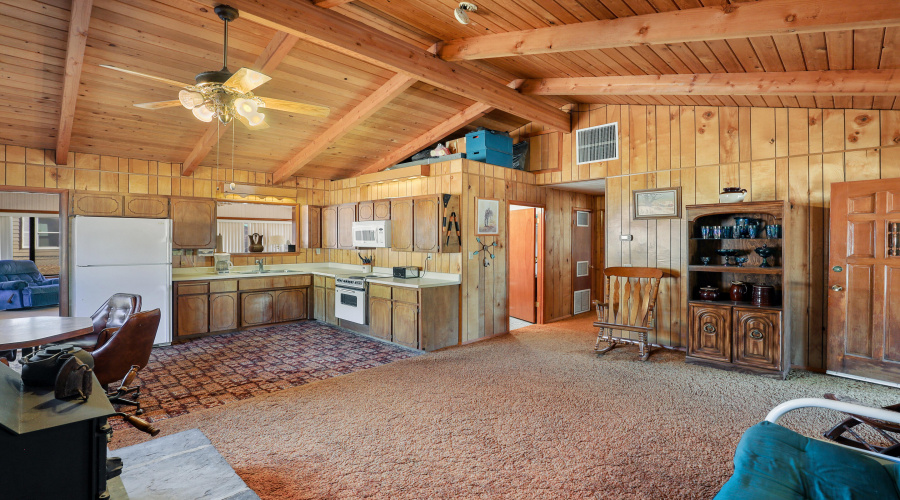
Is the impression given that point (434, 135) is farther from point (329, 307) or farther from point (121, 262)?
point (121, 262)

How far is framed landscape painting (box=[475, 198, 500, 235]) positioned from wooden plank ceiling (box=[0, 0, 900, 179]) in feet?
4.14

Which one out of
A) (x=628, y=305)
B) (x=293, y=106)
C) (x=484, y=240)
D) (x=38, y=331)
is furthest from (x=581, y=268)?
(x=38, y=331)

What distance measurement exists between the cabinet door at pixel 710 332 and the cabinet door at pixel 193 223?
620 centimetres

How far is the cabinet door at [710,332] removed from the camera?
436cm

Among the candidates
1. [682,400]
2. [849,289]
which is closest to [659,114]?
[849,289]

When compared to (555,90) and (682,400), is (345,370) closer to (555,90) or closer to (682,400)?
(682,400)

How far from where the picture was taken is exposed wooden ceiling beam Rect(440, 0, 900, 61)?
7.60 ft

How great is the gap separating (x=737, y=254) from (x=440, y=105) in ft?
12.5

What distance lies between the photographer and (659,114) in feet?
17.1

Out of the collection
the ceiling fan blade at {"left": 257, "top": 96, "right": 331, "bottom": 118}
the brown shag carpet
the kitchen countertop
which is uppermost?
the ceiling fan blade at {"left": 257, "top": 96, "right": 331, "bottom": 118}

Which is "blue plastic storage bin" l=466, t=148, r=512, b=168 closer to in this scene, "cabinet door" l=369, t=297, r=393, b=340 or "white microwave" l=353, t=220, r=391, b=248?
"white microwave" l=353, t=220, r=391, b=248

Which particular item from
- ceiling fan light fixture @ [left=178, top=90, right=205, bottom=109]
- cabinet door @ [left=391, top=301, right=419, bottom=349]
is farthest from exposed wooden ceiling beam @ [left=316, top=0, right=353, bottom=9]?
cabinet door @ [left=391, top=301, right=419, bottom=349]

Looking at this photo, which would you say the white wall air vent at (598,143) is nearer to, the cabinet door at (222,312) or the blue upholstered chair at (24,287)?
the cabinet door at (222,312)

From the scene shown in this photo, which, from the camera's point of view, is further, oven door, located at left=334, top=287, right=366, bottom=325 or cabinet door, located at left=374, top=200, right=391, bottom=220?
cabinet door, located at left=374, top=200, right=391, bottom=220
